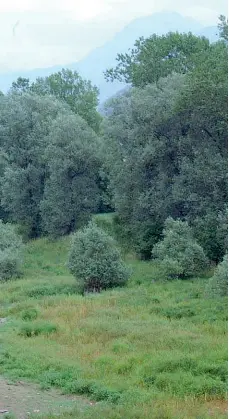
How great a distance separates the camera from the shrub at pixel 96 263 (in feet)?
81.8

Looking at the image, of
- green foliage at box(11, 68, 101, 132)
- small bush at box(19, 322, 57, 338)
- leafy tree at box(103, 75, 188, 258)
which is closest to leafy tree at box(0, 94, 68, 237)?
leafy tree at box(103, 75, 188, 258)

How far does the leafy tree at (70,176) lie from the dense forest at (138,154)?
0.06m

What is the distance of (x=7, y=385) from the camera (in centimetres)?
1341

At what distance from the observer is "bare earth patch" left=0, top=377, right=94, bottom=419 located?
11.5 m

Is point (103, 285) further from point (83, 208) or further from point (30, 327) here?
point (83, 208)

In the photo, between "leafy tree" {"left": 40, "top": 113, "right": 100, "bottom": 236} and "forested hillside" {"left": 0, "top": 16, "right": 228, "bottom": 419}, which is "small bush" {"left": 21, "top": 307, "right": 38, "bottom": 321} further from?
"leafy tree" {"left": 40, "top": 113, "right": 100, "bottom": 236}

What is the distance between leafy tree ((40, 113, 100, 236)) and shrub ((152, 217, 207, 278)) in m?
12.7

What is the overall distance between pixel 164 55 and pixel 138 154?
14.4 m

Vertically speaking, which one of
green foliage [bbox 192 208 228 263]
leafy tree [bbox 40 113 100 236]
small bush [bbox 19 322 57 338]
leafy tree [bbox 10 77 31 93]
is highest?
leafy tree [bbox 10 77 31 93]

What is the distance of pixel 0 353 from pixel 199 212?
1448cm

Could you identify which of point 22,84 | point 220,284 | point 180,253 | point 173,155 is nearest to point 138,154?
point 173,155

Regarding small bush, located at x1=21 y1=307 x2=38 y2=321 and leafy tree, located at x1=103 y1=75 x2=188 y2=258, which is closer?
small bush, located at x1=21 y1=307 x2=38 y2=321

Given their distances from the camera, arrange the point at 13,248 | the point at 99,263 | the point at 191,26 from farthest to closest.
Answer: the point at 191,26, the point at 13,248, the point at 99,263

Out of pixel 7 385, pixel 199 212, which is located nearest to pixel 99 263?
pixel 199 212
